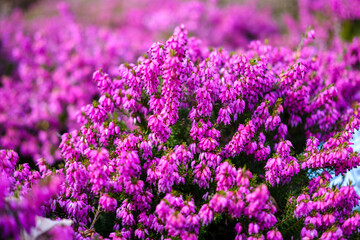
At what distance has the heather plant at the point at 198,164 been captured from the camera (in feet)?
9.20

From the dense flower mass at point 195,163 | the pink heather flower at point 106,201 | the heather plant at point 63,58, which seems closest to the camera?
the dense flower mass at point 195,163

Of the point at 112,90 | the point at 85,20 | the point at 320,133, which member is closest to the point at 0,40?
the point at 85,20

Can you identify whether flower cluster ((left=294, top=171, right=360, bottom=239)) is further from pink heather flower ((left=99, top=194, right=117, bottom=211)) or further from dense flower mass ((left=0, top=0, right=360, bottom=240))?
pink heather flower ((left=99, top=194, right=117, bottom=211))

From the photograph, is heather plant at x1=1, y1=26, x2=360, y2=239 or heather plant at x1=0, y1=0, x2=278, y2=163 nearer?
heather plant at x1=1, y1=26, x2=360, y2=239

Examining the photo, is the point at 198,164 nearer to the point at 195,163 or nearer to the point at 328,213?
the point at 195,163

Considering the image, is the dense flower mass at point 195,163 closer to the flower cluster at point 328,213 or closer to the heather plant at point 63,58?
the flower cluster at point 328,213

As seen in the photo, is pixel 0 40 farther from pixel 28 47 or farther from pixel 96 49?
pixel 96 49

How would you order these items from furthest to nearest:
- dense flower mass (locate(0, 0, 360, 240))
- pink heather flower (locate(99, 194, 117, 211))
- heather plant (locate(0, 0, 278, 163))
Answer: heather plant (locate(0, 0, 278, 163)), pink heather flower (locate(99, 194, 117, 211)), dense flower mass (locate(0, 0, 360, 240))

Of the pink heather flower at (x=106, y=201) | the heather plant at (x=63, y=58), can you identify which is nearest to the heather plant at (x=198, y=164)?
the pink heather flower at (x=106, y=201)

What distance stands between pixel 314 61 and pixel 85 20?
30.2 ft

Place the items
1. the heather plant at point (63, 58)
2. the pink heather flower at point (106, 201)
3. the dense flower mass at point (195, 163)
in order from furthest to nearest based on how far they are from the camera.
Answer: the heather plant at point (63, 58)
the pink heather flower at point (106, 201)
the dense flower mass at point (195, 163)

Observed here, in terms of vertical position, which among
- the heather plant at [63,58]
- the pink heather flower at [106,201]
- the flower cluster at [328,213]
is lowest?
the flower cluster at [328,213]

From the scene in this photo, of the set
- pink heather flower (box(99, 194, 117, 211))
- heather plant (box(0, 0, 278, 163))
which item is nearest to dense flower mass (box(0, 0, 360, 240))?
pink heather flower (box(99, 194, 117, 211))

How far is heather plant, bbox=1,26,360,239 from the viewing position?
280cm
